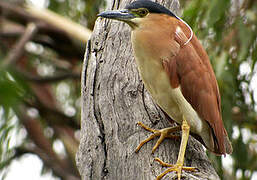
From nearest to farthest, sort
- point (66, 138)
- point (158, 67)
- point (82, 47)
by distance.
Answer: point (158, 67) < point (82, 47) < point (66, 138)

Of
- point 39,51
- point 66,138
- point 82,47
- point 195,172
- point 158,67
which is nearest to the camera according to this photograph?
point 195,172

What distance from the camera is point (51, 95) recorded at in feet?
14.9

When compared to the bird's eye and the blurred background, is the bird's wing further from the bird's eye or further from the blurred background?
the blurred background

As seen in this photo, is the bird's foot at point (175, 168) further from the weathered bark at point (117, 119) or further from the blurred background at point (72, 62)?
the blurred background at point (72, 62)

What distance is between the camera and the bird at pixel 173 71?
1530mm

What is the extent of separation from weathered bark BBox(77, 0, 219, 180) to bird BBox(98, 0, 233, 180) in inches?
2.3

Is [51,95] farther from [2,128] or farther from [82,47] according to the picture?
[2,128]

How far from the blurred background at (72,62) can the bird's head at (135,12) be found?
658 millimetres

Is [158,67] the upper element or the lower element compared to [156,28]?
lower

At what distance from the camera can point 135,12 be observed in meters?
1.60

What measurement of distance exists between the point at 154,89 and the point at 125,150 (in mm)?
264

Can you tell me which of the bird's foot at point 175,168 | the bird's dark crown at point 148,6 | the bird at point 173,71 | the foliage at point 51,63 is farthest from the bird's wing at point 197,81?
the foliage at point 51,63

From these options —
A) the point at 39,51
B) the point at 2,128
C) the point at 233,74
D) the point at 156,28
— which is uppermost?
the point at 2,128

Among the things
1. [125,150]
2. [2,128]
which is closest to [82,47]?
[125,150]
